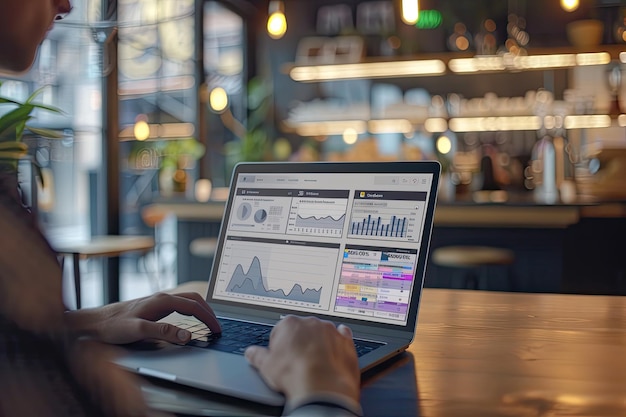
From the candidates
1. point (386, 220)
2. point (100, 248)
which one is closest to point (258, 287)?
point (386, 220)

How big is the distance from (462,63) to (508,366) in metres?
4.82

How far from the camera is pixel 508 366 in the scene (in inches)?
33.5

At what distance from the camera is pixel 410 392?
0.76 meters

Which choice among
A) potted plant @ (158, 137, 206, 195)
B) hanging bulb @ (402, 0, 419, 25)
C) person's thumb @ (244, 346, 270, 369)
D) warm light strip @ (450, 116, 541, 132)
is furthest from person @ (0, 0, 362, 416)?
warm light strip @ (450, 116, 541, 132)

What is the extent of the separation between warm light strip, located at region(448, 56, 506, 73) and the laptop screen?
4291 millimetres

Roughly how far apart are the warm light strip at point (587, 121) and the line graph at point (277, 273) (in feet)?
16.0

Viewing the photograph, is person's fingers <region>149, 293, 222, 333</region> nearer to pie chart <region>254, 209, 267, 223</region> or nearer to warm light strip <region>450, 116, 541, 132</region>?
pie chart <region>254, 209, 267, 223</region>

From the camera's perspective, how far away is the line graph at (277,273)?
107 cm

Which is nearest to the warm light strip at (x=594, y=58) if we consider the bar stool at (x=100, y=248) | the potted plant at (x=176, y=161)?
the potted plant at (x=176, y=161)

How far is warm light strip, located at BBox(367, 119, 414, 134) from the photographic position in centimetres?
591

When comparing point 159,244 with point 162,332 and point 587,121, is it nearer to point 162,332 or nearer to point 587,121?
point 587,121

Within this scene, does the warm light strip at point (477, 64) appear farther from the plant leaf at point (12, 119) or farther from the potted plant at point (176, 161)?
the plant leaf at point (12, 119)

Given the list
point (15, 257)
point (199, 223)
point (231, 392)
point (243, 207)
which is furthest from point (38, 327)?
point (199, 223)

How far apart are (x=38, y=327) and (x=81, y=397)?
0.20 ft
